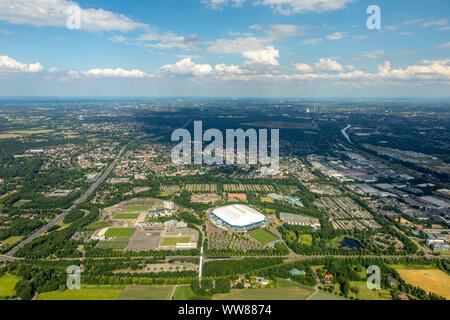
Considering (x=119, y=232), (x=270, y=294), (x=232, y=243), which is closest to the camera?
(x=270, y=294)

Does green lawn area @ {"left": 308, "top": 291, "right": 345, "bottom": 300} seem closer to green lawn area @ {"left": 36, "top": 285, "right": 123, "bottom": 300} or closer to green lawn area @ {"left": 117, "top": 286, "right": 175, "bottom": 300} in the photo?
green lawn area @ {"left": 117, "top": 286, "right": 175, "bottom": 300}

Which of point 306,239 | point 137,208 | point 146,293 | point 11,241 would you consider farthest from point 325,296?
point 11,241

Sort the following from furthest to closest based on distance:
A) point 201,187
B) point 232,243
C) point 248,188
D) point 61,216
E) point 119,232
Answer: point 201,187, point 248,188, point 61,216, point 119,232, point 232,243

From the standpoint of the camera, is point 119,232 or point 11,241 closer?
point 11,241

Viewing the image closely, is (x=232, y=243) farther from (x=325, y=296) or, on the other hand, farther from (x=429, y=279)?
(x=429, y=279)

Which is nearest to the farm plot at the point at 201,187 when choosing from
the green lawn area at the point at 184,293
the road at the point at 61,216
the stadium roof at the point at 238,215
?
the stadium roof at the point at 238,215

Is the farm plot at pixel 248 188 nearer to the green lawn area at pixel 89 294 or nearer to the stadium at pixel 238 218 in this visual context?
the stadium at pixel 238 218
